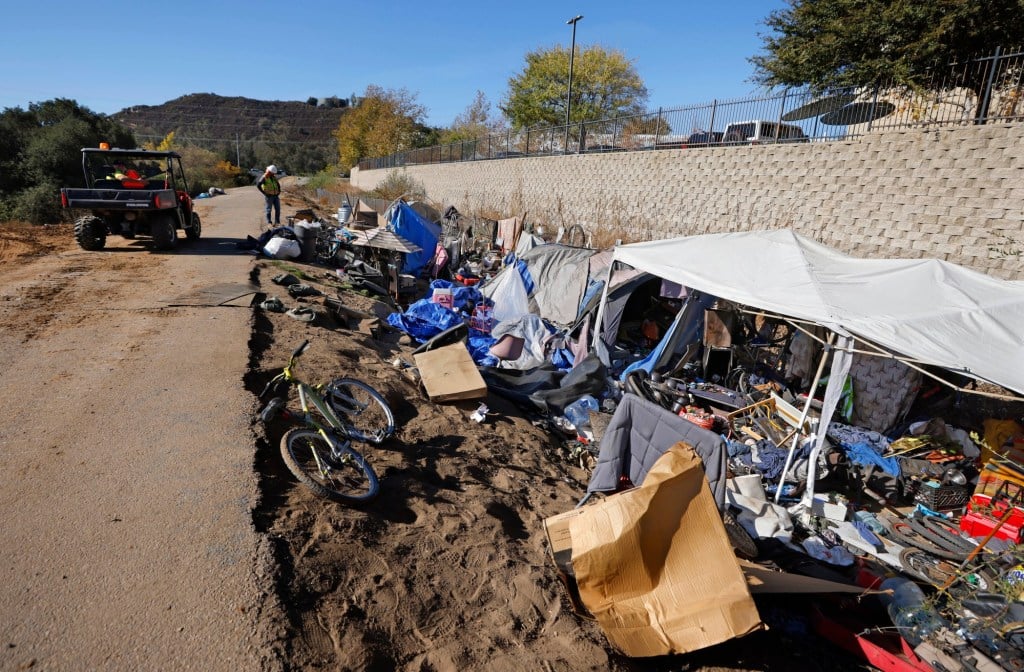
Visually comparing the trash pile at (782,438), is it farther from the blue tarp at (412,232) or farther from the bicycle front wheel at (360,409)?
the blue tarp at (412,232)

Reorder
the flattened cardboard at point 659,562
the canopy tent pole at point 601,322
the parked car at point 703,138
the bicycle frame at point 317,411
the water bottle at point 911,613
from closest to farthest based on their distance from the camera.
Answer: the flattened cardboard at point 659,562
the water bottle at point 911,613
the bicycle frame at point 317,411
the canopy tent pole at point 601,322
the parked car at point 703,138

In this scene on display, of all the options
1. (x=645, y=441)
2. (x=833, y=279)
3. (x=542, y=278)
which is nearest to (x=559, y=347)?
(x=542, y=278)

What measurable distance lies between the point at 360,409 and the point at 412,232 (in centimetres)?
978

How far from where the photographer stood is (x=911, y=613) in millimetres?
3484

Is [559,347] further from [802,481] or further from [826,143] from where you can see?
[826,143]

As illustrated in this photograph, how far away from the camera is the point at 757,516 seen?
490 cm

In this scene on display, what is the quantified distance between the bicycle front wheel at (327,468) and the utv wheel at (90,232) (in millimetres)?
9704

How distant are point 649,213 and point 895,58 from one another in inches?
239

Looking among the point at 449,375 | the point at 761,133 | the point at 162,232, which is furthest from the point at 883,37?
the point at 162,232

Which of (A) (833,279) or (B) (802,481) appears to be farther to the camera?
(A) (833,279)

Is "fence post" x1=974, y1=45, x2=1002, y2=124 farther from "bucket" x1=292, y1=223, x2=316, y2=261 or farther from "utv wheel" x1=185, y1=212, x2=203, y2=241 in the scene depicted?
"utv wheel" x1=185, y1=212, x2=203, y2=241

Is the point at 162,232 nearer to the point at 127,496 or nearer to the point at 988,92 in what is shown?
the point at 127,496

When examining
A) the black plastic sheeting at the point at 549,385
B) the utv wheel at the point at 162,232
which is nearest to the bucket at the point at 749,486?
the black plastic sheeting at the point at 549,385

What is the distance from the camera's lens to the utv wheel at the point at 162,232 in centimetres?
1072
